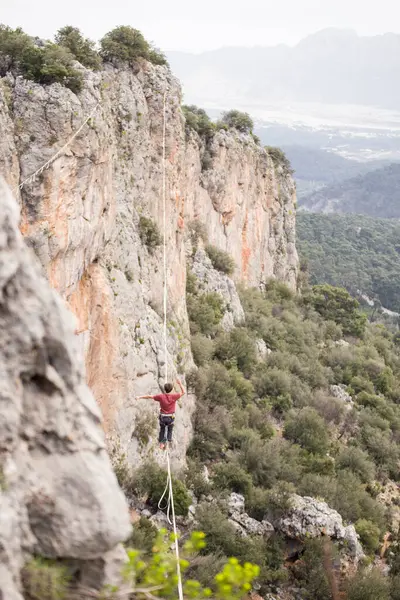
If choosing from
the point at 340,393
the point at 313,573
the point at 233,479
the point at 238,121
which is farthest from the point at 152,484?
the point at 238,121

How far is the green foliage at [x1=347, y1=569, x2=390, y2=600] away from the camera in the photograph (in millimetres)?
13070

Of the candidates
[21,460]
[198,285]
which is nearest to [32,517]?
[21,460]

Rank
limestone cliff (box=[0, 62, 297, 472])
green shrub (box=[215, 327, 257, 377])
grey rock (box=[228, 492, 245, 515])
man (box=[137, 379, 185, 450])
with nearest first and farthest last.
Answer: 1. limestone cliff (box=[0, 62, 297, 472])
2. man (box=[137, 379, 185, 450])
3. grey rock (box=[228, 492, 245, 515])
4. green shrub (box=[215, 327, 257, 377])

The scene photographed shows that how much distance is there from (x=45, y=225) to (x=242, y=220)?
27.9 meters

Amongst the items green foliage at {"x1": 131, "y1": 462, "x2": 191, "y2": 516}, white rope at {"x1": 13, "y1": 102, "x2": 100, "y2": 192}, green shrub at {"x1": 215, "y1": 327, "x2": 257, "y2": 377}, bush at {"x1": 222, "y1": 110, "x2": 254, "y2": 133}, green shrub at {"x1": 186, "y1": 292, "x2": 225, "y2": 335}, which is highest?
bush at {"x1": 222, "y1": 110, "x2": 254, "y2": 133}

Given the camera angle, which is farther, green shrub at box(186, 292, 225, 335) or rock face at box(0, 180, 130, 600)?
green shrub at box(186, 292, 225, 335)

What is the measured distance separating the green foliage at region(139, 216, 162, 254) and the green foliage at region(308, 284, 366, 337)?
28597 millimetres

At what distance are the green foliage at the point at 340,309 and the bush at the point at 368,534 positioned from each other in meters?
25.7

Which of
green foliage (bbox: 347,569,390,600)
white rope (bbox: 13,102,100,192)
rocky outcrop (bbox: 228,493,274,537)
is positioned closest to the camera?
white rope (bbox: 13,102,100,192)

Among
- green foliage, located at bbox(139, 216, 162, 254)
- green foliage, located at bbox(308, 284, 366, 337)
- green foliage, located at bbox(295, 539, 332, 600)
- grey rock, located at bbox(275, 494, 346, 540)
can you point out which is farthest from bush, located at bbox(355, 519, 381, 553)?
green foliage, located at bbox(308, 284, 366, 337)

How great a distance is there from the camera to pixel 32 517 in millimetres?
4078

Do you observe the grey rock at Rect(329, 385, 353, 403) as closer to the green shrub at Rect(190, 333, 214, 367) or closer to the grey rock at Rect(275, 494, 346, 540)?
the green shrub at Rect(190, 333, 214, 367)

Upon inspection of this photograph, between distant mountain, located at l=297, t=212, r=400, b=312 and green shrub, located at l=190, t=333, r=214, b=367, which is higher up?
green shrub, located at l=190, t=333, r=214, b=367

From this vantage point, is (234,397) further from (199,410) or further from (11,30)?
(11,30)
